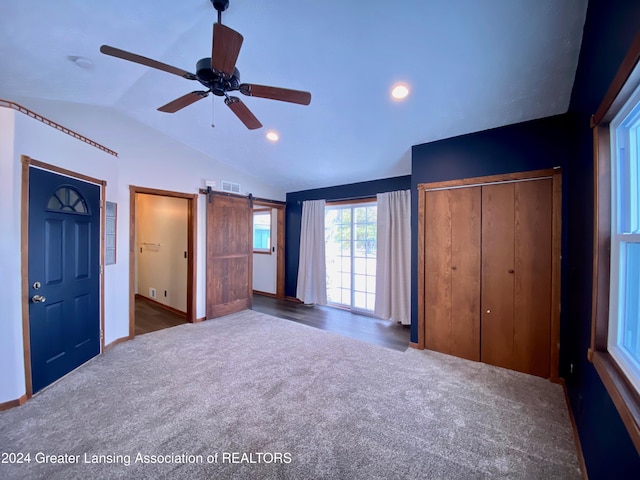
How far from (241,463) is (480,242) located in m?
2.88

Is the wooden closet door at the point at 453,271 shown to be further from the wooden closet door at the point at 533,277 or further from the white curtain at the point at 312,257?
the white curtain at the point at 312,257

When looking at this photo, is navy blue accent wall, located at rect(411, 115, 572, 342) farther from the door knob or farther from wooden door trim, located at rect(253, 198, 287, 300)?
the door knob

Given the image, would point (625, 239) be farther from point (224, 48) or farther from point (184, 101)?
point (184, 101)

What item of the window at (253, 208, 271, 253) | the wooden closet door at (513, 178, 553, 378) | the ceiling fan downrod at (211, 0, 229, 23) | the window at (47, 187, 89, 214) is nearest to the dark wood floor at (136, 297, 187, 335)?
the window at (47, 187, 89, 214)

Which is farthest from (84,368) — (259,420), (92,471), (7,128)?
(7,128)

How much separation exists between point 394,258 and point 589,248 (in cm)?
256

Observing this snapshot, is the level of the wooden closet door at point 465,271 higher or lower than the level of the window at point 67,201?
lower

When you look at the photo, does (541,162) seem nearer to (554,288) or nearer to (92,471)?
(554,288)

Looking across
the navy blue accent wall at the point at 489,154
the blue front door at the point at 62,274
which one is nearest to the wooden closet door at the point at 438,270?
the navy blue accent wall at the point at 489,154

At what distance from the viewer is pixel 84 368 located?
2.60m

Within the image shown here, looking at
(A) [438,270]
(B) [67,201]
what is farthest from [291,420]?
(B) [67,201]

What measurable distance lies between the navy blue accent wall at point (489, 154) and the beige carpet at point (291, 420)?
3.49ft

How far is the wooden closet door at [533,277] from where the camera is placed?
2.44 m

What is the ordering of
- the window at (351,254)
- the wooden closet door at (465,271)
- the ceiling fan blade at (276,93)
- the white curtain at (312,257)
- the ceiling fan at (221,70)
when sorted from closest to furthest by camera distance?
1. the ceiling fan at (221,70)
2. the ceiling fan blade at (276,93)
3. the wooden closet door at (465,271)
4. the window at (351,254)
5. the white curtain at (312,257)
